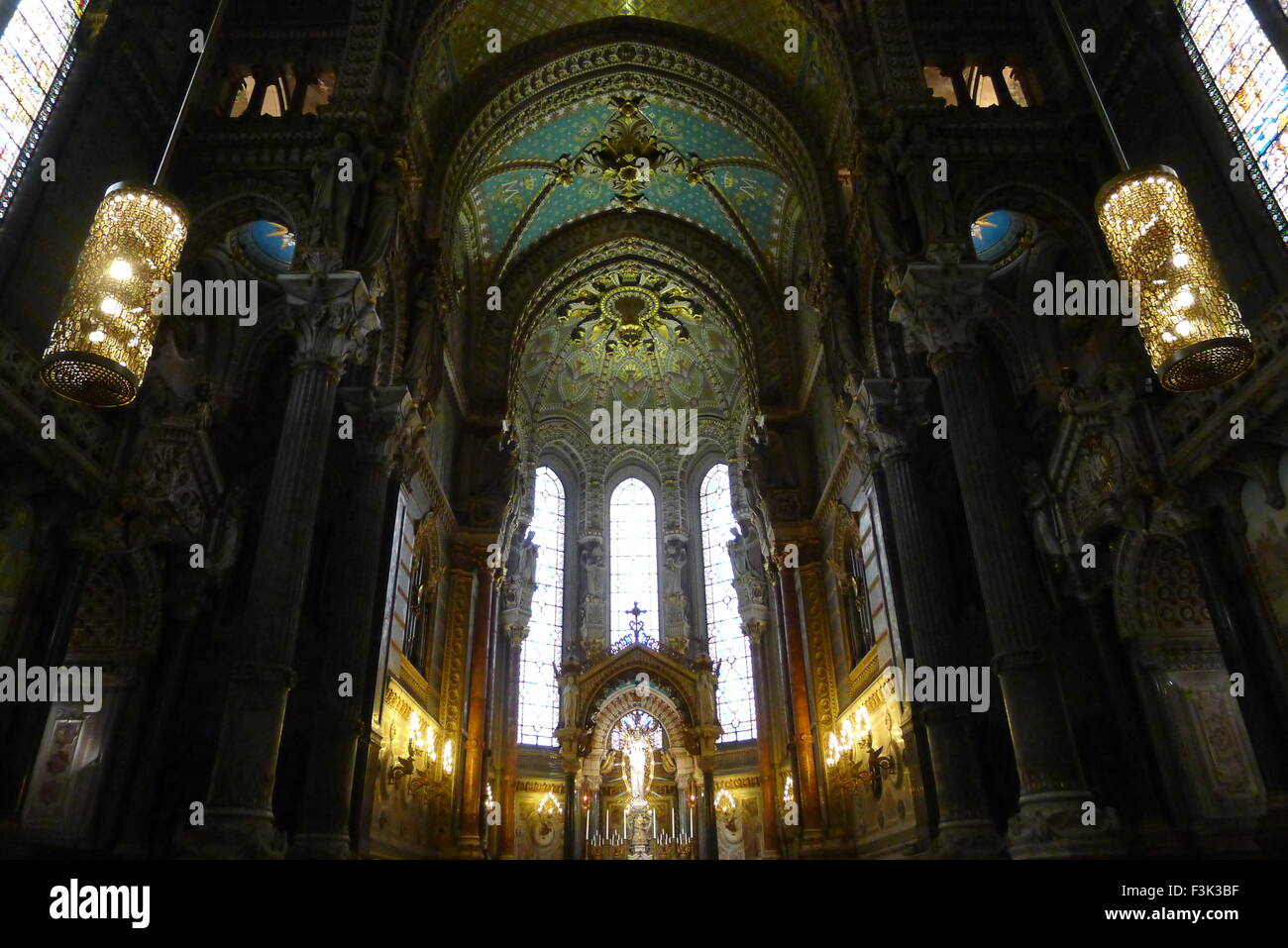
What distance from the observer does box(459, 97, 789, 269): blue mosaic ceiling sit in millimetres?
21172

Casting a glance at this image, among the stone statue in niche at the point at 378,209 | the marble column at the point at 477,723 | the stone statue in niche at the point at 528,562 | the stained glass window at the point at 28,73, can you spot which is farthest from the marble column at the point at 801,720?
the stained glass window at the point at 28,73

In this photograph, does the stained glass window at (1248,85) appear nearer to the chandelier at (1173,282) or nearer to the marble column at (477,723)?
the chandelier at (1173,282)

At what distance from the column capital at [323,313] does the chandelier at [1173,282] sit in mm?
9559

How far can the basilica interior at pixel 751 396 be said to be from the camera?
8961 millimetres

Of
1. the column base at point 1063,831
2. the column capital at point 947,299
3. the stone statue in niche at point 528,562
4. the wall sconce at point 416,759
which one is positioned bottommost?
the column base at point 1063,831

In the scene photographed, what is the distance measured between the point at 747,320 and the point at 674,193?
14.2 feet

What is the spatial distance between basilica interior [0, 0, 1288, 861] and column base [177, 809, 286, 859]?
1.3 inches

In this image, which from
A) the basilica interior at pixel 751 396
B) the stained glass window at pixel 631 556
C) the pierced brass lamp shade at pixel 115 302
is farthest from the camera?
the stained glass window at pixel 631 556

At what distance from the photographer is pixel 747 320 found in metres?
23.9

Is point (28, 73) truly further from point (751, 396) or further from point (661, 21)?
point (751, 396)

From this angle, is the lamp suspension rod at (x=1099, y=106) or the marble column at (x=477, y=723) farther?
the marble column at (x=477, y=723)

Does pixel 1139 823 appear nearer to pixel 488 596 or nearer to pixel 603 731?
pixel 488 596

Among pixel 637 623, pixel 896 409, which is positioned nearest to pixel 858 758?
pixel 896 409
